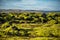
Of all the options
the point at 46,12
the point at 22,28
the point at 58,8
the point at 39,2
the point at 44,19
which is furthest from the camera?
the point at 39,2

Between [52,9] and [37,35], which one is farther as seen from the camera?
[52,9]

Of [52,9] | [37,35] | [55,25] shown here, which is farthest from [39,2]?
[37,35]

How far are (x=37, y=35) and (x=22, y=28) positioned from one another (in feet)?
0.66

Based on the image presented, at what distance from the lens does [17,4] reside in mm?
2184

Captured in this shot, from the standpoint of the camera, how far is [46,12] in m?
1.87

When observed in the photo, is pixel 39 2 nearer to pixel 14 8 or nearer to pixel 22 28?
pixel 14 8

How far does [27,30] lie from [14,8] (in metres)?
0.65

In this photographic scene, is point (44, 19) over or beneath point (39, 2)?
beneath

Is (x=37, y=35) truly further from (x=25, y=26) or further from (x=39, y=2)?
(x=39, y=2)

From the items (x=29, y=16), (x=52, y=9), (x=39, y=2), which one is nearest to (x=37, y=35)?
(x=29, y=16)

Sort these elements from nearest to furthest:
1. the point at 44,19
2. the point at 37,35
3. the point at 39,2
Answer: the point at 37,35 < the point at 44,19 < the point at 39,2

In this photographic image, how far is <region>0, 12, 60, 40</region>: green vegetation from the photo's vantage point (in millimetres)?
1416

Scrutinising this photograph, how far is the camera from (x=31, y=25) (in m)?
1.59

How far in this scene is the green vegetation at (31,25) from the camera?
1416 millimetres
